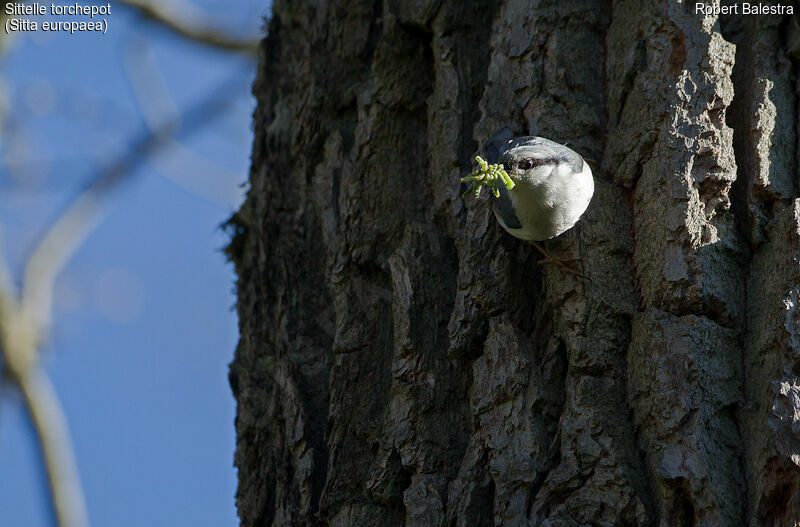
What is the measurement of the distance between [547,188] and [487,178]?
0.35 meters

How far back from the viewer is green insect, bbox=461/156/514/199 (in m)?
2.39

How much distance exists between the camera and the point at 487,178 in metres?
2.39

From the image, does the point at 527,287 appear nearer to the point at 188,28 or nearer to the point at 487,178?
the point at 487,178

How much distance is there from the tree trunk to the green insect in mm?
144

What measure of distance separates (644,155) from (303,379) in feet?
4.32

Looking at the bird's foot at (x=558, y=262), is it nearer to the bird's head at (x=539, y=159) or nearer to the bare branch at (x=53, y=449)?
the bird's head at (x=539, y=159)

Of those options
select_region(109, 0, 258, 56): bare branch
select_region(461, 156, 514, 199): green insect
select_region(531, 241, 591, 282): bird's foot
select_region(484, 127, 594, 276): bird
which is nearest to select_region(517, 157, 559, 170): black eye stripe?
select_region(484, 127, 594, 276): bird

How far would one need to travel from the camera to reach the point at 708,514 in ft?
6.29

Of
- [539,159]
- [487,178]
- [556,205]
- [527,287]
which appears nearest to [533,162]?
[539,159]

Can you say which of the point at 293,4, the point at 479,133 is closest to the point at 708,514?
the point at 479,133

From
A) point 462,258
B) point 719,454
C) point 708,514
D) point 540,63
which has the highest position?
point 540,63

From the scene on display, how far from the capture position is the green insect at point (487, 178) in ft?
7.83

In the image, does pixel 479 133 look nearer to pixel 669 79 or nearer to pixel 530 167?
pixel 530 167

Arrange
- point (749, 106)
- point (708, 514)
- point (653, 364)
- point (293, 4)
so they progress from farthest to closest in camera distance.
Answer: point (293, 4), point (749, 106), point (653, 364), point (708, 514)
